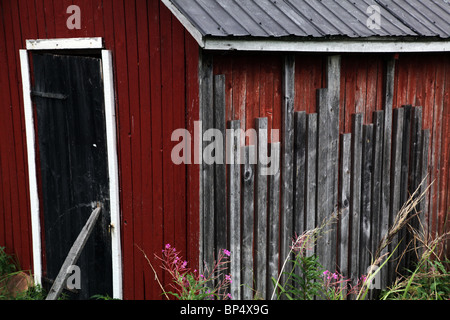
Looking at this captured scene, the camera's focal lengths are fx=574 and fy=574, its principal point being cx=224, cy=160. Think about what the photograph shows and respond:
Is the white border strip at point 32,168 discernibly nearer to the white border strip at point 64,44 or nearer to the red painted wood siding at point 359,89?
the white border strip at point 64,44

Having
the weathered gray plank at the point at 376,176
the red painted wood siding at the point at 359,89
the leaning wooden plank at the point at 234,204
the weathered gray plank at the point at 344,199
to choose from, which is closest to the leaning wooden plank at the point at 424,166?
the red painted wood siding at the point at 359,89

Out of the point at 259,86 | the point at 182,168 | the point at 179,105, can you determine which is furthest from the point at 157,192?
the point at 259,86

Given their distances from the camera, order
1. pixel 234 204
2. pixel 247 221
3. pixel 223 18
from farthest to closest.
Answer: pixel 247 221, pixel 234 204, pixel 223 18

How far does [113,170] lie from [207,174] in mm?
1132

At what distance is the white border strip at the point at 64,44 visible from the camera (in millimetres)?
5096

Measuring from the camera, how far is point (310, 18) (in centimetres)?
477

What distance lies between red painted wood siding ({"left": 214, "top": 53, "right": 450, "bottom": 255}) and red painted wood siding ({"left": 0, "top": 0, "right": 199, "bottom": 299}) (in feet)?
1.28

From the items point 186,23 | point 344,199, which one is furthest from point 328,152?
point 186,23

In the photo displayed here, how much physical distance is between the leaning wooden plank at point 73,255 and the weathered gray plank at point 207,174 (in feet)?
4.28

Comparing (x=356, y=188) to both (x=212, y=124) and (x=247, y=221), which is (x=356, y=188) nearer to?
(x=247, y=221)

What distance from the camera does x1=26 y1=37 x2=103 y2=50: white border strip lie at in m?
5.10

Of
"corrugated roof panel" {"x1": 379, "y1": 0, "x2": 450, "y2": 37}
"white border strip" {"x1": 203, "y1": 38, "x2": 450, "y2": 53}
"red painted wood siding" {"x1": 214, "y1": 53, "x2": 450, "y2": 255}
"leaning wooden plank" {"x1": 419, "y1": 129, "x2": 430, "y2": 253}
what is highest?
"corrugated roof panel" {"x1": 379, "y1": 0, "x2": 450, "y2": 37}

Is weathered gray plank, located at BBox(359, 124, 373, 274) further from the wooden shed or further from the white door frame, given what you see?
the white door frame

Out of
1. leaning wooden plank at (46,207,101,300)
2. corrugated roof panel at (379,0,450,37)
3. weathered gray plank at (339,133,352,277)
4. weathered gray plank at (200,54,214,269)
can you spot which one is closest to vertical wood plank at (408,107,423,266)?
corrugated roof panel at (379,0,450,37)
